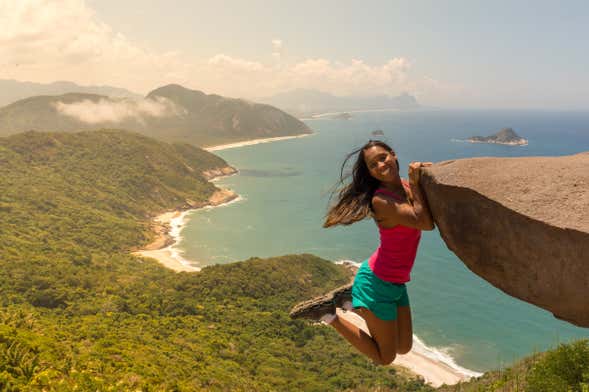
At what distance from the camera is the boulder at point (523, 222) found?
4.05 m

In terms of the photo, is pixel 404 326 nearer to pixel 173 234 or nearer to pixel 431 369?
pixel 431 369

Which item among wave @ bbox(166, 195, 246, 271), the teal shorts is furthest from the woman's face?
wave @ bbox(166, 195, 246, 271)

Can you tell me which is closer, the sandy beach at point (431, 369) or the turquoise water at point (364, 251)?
the sandy beach at point (431, 369)

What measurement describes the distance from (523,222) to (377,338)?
7.29ft

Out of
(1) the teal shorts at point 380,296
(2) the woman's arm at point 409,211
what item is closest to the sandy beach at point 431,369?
(1) the teal shorts at point 380,296

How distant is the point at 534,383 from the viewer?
7238 millimetres

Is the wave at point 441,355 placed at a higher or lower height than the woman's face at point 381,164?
lower

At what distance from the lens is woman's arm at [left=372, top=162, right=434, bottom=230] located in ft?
14.6

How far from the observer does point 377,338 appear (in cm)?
524

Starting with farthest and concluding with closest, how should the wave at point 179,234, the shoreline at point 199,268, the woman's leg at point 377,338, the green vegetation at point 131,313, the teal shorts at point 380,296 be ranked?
the wave at point 179,234 → the shoreline at point 199,268 → the green vegetation at point 131,313 → the woman's leg at point 377,338 → the teal shorts at point 380,296

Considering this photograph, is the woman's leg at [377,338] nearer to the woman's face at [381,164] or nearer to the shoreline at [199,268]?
the woman's face at [381,164]

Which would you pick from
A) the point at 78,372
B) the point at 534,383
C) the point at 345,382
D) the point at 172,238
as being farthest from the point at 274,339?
the point at 172,238

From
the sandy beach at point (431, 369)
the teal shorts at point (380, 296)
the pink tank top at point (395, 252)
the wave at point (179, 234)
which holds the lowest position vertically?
the sandy beach at point (431, 369)

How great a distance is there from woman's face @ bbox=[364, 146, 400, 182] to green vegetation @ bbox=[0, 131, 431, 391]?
10153mm
